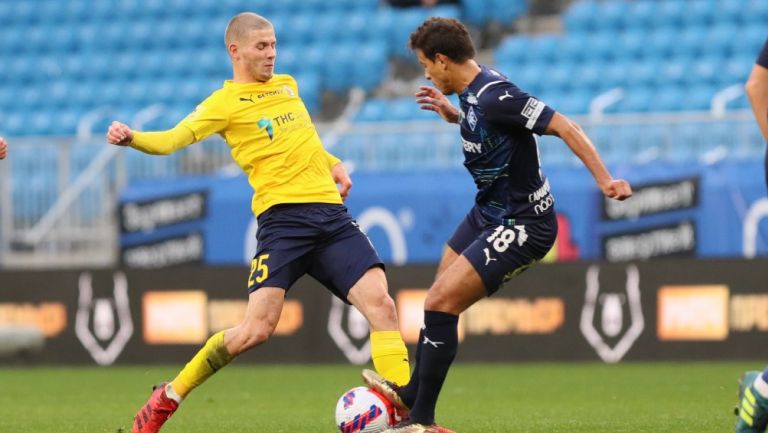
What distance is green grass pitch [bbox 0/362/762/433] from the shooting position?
838 centimetres

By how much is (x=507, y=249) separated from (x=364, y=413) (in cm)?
110

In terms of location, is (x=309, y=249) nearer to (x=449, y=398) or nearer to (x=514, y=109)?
(x=514, y=109)

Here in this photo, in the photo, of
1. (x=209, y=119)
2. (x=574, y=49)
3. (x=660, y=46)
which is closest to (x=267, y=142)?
(x=209, y=119)

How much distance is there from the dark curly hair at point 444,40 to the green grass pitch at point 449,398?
211cm

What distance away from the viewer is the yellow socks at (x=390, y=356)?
7.53m

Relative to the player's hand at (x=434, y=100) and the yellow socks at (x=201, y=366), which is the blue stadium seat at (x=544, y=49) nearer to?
the player's hand at (x=434, y=100)

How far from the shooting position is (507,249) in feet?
23.5

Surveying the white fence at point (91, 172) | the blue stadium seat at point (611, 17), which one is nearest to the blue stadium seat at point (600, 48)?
the blue stadium seat at point (611, 17)

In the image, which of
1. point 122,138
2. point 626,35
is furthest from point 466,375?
point 626,35

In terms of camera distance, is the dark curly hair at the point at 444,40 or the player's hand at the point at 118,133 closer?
the player's hand at the point at 118,133

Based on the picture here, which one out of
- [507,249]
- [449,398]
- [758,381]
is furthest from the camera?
[449,398]

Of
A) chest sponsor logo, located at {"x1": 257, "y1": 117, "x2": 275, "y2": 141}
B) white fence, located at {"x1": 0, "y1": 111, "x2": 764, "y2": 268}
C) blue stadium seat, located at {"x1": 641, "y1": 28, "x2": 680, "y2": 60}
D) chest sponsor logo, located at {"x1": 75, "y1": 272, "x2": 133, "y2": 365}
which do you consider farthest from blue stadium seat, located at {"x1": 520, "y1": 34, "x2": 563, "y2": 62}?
chest sponsor logo, located at {"x1": 257, "y1": 117, "x2": 275, "y2": 141}

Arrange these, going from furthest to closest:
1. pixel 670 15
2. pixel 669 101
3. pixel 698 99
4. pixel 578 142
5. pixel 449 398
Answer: pixel 670 15 < pixel 669 101 < pixel 698 99 < pixel 449 398 < pixel 578 142

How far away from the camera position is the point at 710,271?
45.6 ft
